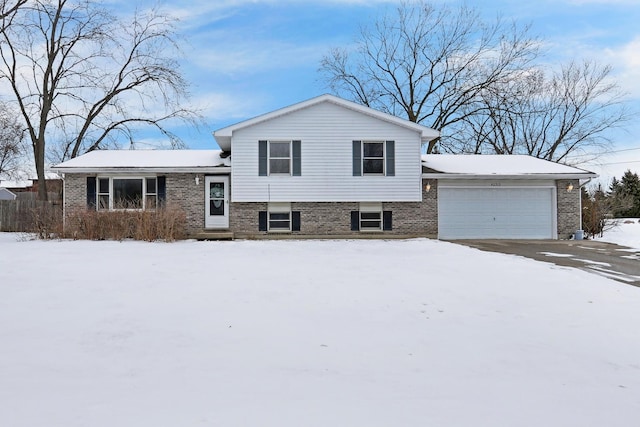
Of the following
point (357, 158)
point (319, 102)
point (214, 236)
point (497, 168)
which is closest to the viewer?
point (214, 236)

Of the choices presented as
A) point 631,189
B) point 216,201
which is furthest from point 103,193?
point 631,189

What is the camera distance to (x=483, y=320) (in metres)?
5.19

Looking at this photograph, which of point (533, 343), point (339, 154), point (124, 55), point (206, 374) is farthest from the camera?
point (124, 55)

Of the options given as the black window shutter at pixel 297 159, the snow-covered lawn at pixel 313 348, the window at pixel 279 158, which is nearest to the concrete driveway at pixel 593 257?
the snow-covered lawn at pixel 313 348

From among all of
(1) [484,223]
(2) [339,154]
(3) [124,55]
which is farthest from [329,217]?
(3) [124,55]

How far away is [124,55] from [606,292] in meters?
29.9

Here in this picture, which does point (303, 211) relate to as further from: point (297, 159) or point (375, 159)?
point (375, 159)

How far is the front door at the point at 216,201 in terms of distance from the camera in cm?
1659

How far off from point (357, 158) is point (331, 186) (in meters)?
1.49

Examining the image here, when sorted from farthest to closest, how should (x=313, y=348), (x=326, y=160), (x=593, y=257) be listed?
1. (x=326, y=160)
2. (x=593, y=257)
3. (x=313, y=348)

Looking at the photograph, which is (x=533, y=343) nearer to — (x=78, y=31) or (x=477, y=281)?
(x=477, y=281)

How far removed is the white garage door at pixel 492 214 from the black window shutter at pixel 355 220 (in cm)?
333

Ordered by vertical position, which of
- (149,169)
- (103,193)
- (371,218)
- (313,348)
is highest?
(149,169)

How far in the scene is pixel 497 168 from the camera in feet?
57.8
